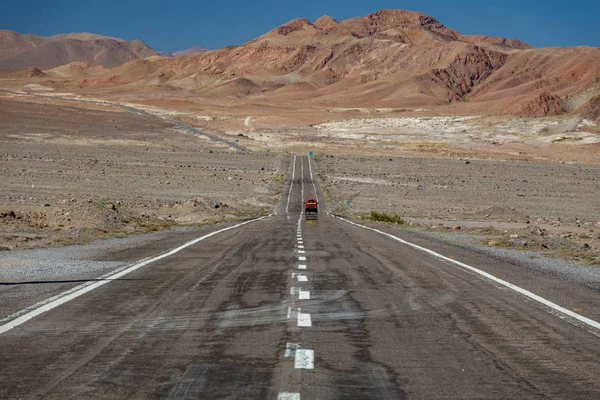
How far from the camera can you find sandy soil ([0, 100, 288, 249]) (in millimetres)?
27109

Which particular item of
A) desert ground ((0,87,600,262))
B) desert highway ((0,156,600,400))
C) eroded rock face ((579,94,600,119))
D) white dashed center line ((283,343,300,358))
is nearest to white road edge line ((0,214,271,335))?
desert highway ((0,156,600,400))

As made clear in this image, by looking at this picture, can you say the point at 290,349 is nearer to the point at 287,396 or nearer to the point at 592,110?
the point at 287,396

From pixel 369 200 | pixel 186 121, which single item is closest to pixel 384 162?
pixel 369 200

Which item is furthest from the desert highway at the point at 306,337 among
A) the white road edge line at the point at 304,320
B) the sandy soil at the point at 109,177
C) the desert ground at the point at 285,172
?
the sandy soil at the point at 109,177

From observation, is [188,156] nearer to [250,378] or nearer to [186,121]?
[186,121]

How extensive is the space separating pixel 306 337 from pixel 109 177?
63.1 meters

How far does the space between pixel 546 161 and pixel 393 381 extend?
343ft

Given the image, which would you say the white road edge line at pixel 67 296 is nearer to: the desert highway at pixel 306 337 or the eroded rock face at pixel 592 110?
the desert highway at pixel 306 337

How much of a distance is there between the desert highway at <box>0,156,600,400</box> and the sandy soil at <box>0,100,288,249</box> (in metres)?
9.83

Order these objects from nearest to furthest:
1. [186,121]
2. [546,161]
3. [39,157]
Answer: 1. [39,157]
2. [546,161]
3. [186,121]

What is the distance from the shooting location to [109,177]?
225 ft

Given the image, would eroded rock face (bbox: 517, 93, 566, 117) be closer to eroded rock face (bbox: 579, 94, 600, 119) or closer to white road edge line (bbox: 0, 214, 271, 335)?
eroded rock face (bbox: 579, 94, 600, 119)

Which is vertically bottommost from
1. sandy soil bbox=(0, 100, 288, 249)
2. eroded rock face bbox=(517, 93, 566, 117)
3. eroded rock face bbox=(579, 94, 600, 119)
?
sandy soil bbox=(0, 100, 288, 249)

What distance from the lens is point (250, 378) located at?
6.44 metres
